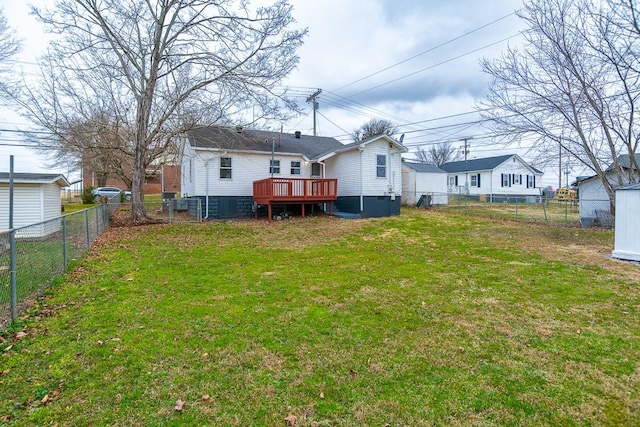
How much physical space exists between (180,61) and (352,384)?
15667 mm

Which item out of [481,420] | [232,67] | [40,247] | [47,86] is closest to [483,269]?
[481,420]

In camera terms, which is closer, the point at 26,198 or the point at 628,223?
the point at 628,223

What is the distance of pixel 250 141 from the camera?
18594mm

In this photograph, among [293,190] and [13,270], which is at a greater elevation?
[293,190]

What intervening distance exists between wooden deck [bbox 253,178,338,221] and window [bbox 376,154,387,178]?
259 cm

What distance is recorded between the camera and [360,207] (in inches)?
679

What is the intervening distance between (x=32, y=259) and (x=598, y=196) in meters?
22.9

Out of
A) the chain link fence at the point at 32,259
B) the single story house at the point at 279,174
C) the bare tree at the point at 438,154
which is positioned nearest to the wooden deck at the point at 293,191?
the single story house at the point at 279,174

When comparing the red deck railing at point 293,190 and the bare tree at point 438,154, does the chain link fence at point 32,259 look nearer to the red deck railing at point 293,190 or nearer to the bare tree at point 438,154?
the red deck railing at point 293,190

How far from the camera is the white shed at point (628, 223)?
25.5ft

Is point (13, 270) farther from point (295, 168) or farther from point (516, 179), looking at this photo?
point (516, 179)

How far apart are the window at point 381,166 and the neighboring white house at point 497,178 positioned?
55.3 feet

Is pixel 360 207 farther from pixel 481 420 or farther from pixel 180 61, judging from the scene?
pixel 481 420

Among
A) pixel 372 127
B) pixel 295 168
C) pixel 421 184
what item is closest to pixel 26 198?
pixel 295 168
